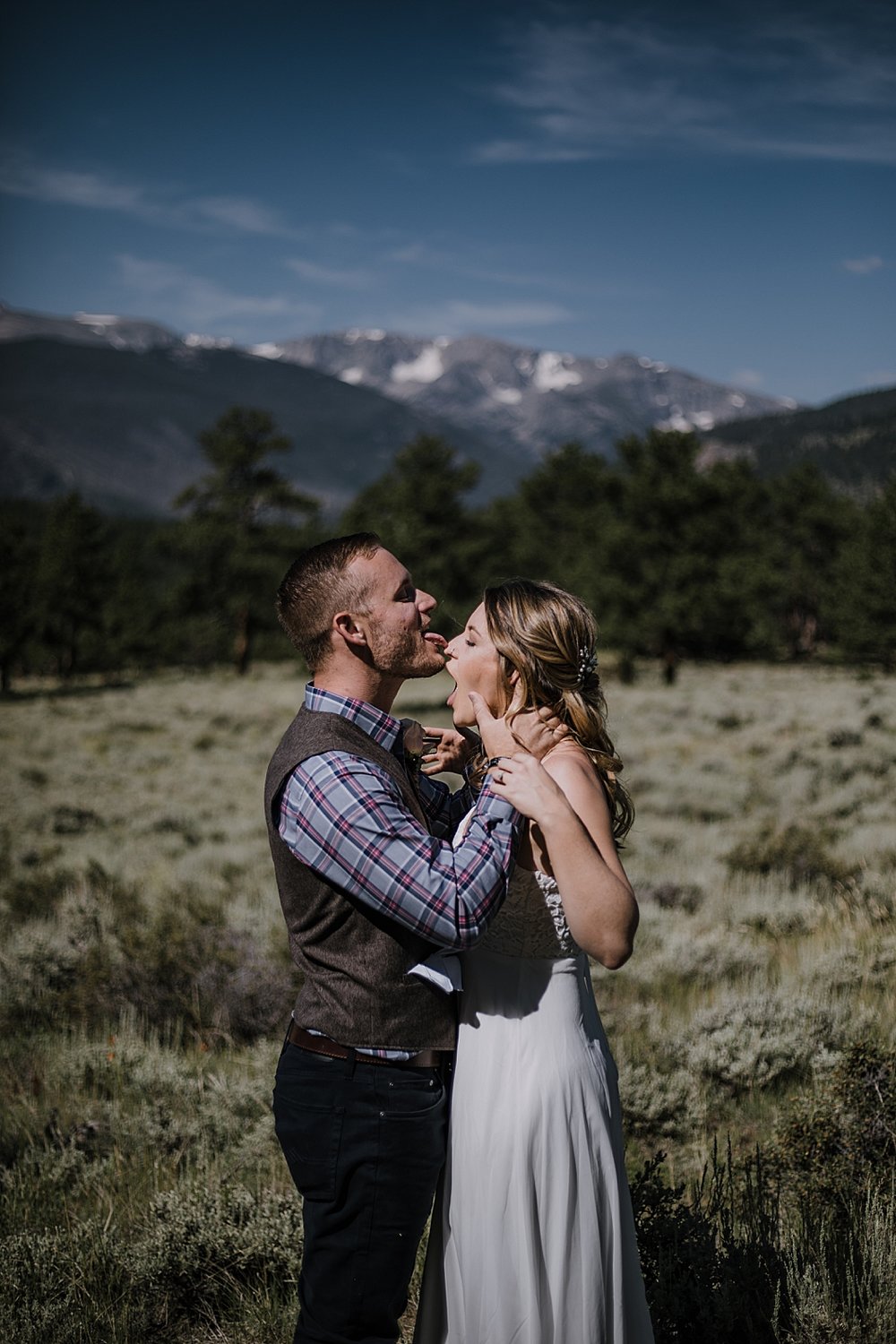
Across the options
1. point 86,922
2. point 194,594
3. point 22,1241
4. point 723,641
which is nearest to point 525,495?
point 723,641

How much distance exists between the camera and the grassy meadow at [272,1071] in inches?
123

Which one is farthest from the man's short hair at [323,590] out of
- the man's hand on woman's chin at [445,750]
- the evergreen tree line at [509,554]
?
the evergreen tree line at [509,554]

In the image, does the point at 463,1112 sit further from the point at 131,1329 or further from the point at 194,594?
the point at 194,594

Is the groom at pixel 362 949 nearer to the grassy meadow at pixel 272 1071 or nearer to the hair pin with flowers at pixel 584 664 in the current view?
the hair pin with flowers at pixel 584 664

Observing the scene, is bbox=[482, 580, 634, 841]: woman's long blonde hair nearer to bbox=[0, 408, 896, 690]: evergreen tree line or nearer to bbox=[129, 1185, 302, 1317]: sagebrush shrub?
bbox=[129, 1185, 302, 1317]: sagebrush shrub

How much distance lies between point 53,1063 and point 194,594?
109 ft

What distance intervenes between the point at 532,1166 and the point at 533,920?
0.55 m

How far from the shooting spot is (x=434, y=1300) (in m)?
2.38

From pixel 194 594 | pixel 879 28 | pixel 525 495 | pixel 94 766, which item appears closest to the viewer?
pixel 879 28

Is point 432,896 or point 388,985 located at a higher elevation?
point 432,896

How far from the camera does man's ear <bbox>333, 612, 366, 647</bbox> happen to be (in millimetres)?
2367

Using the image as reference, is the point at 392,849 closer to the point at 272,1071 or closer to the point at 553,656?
the point at 553,656

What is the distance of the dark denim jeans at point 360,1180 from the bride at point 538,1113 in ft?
0.37

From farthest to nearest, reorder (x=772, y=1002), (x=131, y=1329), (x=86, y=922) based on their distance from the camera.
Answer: (x=86, y=922)
(x=772, y=1002)
(x=131, y=1329)
